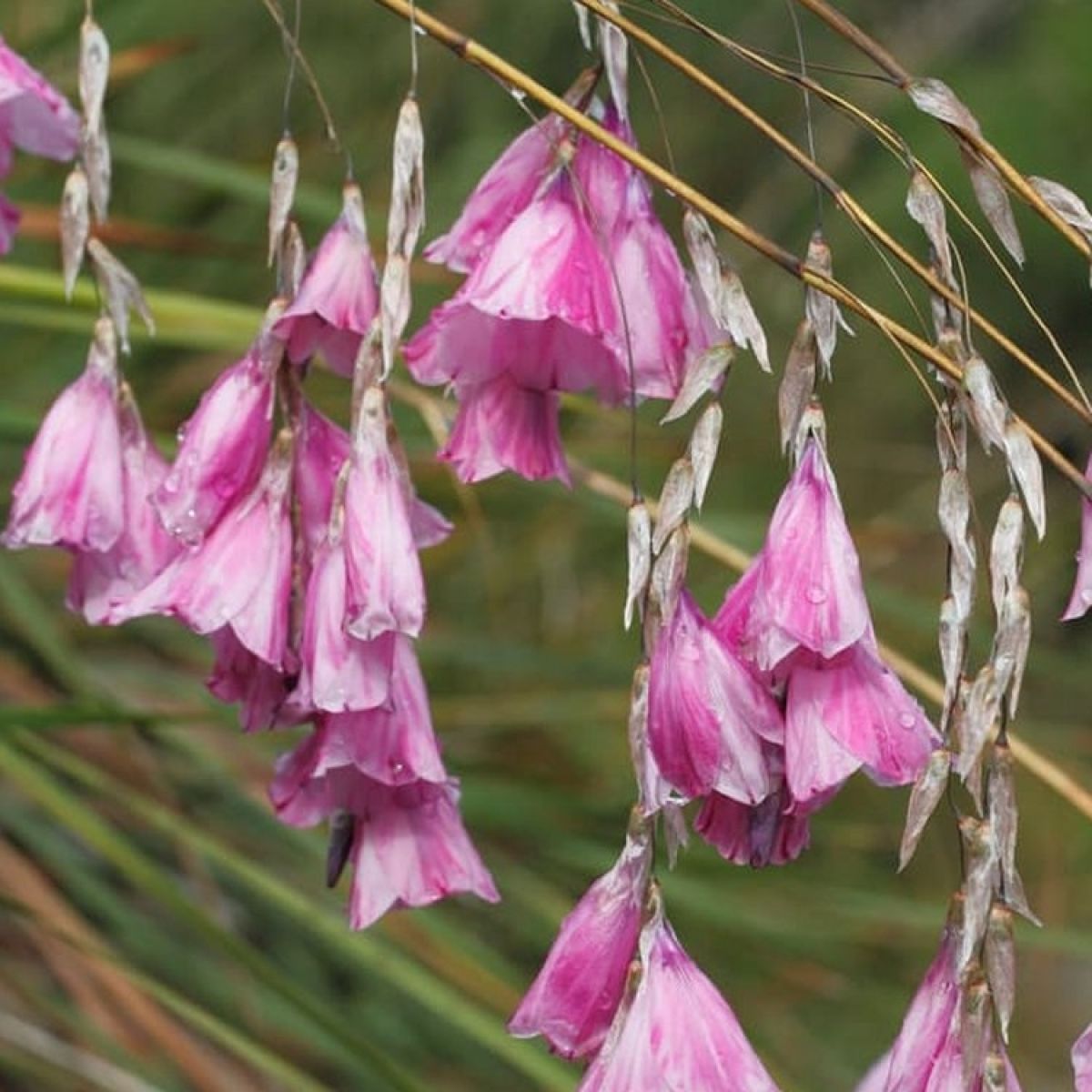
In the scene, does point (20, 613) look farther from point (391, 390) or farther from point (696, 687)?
point (696, 687)

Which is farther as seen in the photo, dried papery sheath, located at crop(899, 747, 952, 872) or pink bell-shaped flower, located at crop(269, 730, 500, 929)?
pink bell-shaped flower, located at crop(269, 730, 500, 929)

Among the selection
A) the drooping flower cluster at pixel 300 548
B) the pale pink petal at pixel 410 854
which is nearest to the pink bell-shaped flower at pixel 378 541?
the drooping flower cluster at pixel 300 548

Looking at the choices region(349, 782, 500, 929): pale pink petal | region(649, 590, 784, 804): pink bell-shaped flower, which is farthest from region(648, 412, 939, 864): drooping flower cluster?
region(349, 782, 500, 929): pale pink petal

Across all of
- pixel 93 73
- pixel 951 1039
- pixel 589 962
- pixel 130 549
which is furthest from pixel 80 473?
pixel 951 1039

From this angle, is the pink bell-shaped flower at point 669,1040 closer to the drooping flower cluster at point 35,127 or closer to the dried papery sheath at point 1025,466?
the dried papery sheath at point 1025,466

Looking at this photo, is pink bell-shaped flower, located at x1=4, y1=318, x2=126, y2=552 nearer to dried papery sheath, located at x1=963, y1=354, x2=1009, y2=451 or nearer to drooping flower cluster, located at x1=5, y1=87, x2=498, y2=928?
drooping flower cluster, located at x1=5, y1=87, x2=498, y2=928

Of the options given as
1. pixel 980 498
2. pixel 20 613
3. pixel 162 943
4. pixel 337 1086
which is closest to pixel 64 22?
pixel 20 613

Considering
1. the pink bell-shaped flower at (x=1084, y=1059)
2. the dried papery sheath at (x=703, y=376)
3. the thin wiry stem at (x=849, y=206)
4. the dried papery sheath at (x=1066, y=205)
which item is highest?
the dried papery sheath at (x=1066, y=205)
